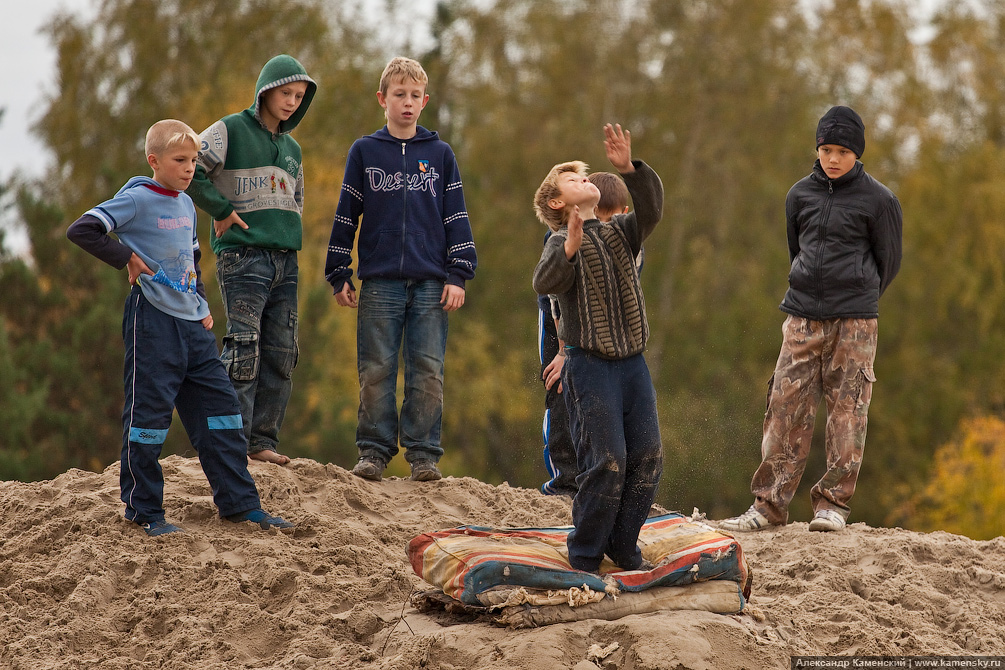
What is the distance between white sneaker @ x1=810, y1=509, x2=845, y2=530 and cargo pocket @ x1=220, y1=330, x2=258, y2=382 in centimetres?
338

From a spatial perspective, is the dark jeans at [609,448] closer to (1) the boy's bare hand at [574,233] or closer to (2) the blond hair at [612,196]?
(1) the boy's bare hand at [574,233]

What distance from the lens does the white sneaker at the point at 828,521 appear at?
6.12 m

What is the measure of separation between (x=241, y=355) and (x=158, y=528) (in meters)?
1.09

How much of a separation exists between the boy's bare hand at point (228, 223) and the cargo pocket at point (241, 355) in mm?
581

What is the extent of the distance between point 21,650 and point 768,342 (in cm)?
1986

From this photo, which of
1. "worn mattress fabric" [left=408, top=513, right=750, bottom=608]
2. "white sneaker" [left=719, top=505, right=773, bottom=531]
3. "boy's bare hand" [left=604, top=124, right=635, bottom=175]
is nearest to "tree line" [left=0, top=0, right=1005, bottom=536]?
"white sneaker" [left=719, top=505, right=773, bottom=531]

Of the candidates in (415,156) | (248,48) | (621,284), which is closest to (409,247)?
(415,156)

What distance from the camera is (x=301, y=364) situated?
643 inches

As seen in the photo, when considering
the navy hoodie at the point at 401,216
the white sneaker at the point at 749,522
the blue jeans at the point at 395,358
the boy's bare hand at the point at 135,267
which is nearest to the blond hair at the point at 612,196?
the navy hoodie at the point at 401,216

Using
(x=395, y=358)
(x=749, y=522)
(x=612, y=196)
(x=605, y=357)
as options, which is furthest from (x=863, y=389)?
(x=395, y=358)

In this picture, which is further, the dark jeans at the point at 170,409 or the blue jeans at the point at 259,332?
the blue jeans at the point at 259,332

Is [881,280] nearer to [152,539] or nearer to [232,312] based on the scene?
[232,312]

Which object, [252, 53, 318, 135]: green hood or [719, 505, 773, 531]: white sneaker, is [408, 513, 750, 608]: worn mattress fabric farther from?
[252, 53, 318, 135]: green hood

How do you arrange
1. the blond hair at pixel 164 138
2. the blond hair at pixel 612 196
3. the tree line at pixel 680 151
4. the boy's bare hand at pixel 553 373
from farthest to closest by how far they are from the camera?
the tree line at pixel 680 151 → the boy's bare hand at pixel 553 373 → the blond hair at pixel 164 138 → the blond hair at pixel 612 196
